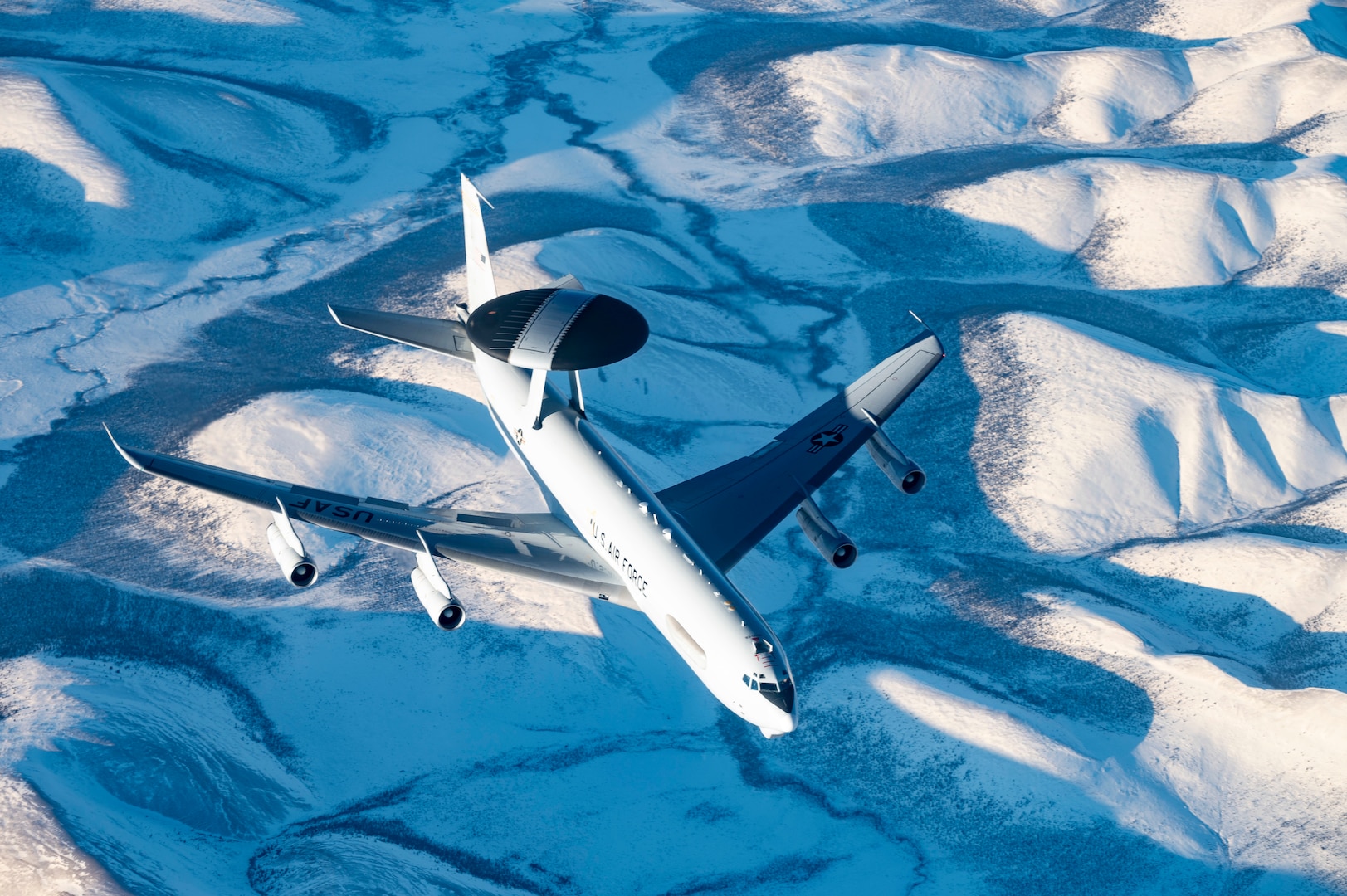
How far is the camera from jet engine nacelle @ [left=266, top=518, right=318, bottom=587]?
136ft

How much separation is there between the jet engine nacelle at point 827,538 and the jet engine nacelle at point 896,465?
3.54 m

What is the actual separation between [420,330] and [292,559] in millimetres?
13870

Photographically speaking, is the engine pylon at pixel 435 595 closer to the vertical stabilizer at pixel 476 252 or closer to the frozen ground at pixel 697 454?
the frozen ground at pixel 697 454

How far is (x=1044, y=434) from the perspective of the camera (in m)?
66.8

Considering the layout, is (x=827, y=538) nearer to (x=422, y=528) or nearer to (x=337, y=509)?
(x=422, y=528)

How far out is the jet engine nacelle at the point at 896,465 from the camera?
45594 millimetres

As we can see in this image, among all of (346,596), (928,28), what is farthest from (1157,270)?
(346,596)

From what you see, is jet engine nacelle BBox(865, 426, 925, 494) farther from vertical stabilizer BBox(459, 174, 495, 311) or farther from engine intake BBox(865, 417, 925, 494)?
vertical stabilizer BBox(459, 174, 495, 311)

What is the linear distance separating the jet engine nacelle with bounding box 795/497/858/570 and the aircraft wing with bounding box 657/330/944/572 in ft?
2.06

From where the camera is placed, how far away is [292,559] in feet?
137

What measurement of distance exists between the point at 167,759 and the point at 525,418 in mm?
19187

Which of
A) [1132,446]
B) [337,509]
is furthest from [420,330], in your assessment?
[1132,446]

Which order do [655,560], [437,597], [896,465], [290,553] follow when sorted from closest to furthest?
1. [655,560]
2. [437,597]
3. [290,553]
4. [896,465]

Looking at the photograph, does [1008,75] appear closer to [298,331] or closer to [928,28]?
[928,28]
